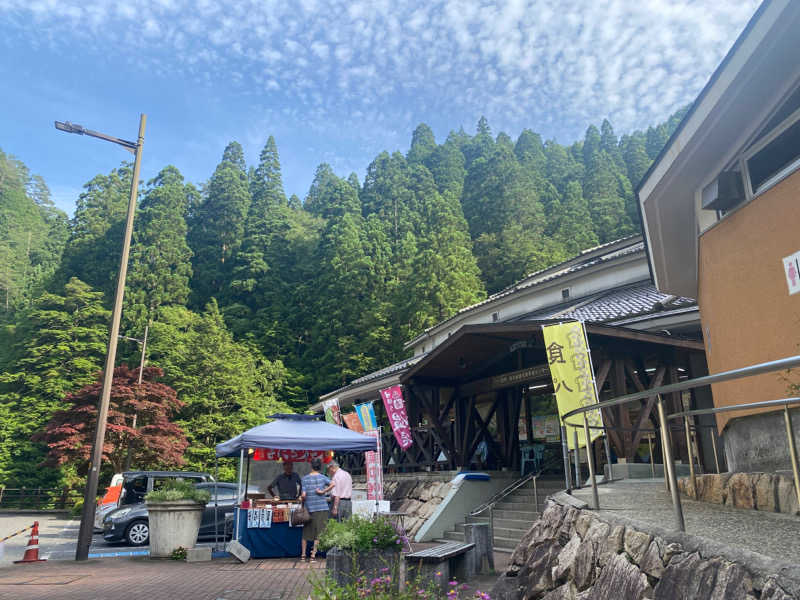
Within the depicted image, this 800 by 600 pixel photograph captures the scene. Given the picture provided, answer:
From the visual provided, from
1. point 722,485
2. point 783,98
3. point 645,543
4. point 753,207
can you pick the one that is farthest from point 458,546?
point 783,98

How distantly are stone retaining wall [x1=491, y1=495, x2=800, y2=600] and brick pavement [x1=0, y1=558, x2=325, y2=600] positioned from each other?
225cm

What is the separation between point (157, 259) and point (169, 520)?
124 ft

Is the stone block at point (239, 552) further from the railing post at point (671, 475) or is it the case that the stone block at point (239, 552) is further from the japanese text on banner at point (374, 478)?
the railing post at point (671, 475)

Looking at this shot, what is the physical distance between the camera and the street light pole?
33.4 feet

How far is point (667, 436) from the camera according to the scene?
12.8ft

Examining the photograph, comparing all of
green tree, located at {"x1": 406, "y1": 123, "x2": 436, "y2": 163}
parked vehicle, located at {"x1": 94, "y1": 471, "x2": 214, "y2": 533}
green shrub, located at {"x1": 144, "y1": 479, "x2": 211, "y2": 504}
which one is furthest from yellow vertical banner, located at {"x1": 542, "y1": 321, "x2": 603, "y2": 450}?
green tree, located at {"x1": 406, "y1": 123, "x2": 436, "y2": 163}

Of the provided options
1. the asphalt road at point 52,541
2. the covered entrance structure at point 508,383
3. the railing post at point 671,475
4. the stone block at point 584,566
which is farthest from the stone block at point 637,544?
the asphalt road at point 52,541

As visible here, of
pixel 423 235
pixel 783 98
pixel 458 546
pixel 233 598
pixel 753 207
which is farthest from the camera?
pixel 423 235

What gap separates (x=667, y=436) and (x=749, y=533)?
747 millimetres

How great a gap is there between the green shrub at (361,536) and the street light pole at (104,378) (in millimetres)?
6242

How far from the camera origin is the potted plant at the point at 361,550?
595 centimetres

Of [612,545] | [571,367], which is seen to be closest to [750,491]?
[612,545]

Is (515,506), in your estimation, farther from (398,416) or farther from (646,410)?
(398,416)

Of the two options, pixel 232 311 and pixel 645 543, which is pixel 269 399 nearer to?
pixel 232 311
